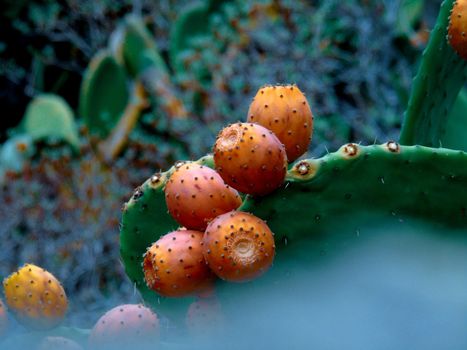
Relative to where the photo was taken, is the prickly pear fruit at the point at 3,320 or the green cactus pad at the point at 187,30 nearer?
the prickly pear fruit at the point at 3,320

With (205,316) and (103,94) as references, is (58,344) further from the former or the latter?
(103,94)

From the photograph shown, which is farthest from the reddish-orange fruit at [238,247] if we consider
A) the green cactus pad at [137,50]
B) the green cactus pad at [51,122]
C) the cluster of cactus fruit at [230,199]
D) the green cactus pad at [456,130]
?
the green cactus pad at [51,122]

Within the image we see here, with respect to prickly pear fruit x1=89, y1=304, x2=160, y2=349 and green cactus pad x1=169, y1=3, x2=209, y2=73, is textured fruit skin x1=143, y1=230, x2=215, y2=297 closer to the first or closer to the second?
prickly pear fruit x1=89, y1=304, x2=160, y2=349

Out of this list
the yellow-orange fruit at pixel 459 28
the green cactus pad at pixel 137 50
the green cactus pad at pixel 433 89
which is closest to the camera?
the yellow-orange fruit at pixel 459 28

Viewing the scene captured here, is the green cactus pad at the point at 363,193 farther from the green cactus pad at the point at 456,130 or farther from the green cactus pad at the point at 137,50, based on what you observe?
the green cactus pad at the point at 137,50

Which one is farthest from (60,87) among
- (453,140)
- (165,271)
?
(165,271)

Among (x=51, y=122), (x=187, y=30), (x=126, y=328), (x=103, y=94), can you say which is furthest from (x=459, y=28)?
(x=51, y=122)

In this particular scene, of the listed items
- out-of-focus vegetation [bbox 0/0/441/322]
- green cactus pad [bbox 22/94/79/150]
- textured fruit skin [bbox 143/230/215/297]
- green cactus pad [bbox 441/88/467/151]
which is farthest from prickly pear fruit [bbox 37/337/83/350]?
green cactus pad [bbox 22/94/79/150]
